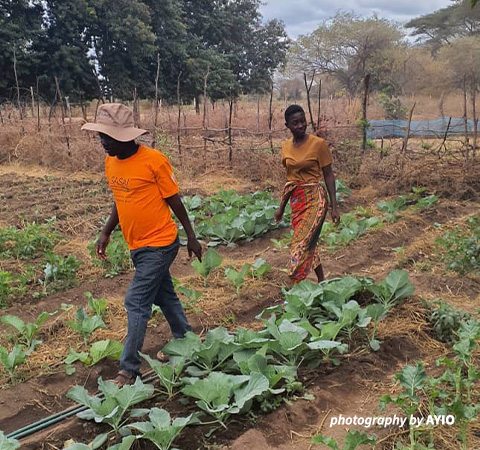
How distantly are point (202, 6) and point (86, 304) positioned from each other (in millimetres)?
25252

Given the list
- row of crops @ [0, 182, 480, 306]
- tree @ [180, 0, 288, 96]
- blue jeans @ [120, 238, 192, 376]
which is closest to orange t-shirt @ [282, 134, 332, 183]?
blue jeans @ [120, 238, 192, 376]

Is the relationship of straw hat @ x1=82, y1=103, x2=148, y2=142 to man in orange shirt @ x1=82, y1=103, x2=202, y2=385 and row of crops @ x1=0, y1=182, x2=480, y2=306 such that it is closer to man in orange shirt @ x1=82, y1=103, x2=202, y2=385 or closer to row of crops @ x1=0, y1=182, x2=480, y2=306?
man in orange shirt @ x1=82, y1=103, x2=202, y2=385

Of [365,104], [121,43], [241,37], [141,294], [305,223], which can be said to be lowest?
[141,294]

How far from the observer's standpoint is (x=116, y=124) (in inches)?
116

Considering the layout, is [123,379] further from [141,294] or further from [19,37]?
[19,37]

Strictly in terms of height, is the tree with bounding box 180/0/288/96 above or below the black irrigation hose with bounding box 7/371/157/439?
above

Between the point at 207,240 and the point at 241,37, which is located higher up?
the point at 241,37

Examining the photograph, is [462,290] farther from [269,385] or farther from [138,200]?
[138,200]

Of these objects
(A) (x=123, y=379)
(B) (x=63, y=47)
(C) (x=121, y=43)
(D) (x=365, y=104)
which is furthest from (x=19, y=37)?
(A) (x=123, y=379)

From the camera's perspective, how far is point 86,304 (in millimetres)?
4691

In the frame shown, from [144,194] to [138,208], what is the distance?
93 mm

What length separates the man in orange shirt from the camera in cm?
297

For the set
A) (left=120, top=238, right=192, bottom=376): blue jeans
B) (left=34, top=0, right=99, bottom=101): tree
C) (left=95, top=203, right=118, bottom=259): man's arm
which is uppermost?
(left=34, top=0, right=99, bottom=101): tree

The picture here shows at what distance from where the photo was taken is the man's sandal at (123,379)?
2.94 metres
